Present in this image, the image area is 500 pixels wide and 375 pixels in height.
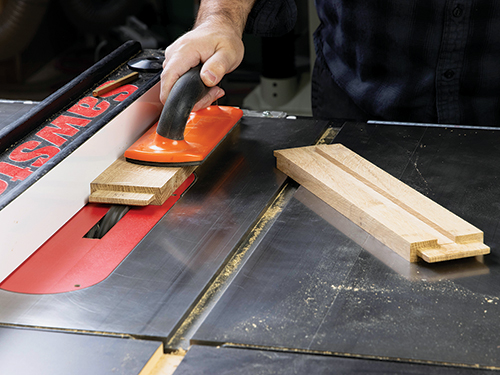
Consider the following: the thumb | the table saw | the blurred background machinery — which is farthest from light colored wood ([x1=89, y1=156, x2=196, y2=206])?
the blurred background machinery

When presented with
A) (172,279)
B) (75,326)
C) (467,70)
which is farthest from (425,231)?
(467,70)

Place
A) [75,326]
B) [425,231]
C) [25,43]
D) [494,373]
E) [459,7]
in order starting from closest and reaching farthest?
[494,373] < [75,326] < [425,231] < [459,7] < [25,43]

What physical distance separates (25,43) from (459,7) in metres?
2.41

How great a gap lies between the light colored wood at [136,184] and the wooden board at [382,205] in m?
0.24

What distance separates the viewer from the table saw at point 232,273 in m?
0.71

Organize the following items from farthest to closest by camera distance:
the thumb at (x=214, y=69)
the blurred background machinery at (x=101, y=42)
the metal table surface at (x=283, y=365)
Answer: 1. the blurred background machinery at (x=101, y=42)
2. the thumb at (x=214, y=69)
3. the metal table surface at (x=283, y=365)

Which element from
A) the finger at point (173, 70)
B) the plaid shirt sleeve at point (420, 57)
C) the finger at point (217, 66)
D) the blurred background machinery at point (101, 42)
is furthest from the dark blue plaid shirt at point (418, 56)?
the blurred background machinery at point (101, 42)

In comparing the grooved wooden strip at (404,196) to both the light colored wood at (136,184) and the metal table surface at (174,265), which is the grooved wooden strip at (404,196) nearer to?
the metal table surface at (174,265)

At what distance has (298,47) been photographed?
3.32 metres

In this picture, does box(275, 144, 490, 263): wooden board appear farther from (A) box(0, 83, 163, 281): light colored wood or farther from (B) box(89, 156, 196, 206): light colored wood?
(A) box(0, 83, 163, 281): light colored wood

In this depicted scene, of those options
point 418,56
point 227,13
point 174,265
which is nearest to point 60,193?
point 174,265

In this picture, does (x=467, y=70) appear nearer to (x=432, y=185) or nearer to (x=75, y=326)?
(x=432, y=185)

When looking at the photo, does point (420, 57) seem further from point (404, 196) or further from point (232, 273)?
point (232, 273)

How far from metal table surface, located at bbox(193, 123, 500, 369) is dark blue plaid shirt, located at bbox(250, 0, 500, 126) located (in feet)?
1.75
